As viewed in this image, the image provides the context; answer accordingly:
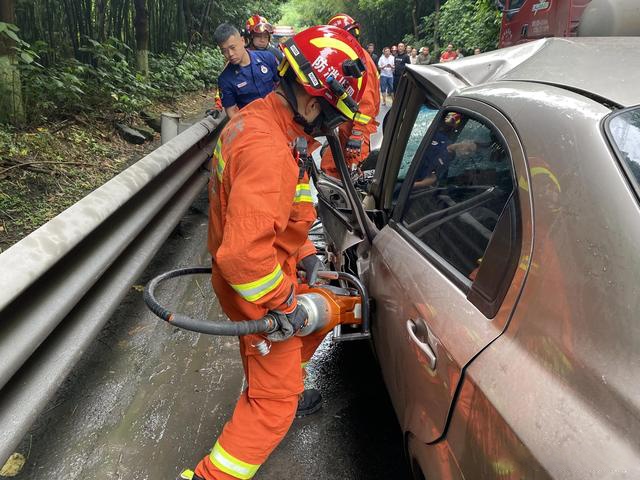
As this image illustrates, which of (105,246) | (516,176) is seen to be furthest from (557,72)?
(105,246)

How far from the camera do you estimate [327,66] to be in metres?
1.91

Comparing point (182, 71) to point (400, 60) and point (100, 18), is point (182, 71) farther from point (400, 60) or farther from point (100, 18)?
point (400, 60)

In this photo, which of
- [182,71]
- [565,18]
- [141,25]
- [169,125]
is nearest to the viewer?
[169,125]

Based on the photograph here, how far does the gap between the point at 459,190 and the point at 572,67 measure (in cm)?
53

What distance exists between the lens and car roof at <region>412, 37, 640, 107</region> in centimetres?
134

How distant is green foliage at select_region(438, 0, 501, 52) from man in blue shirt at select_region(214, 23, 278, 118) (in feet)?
31.6

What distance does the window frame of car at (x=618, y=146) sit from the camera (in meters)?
1.08

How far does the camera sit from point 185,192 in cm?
435

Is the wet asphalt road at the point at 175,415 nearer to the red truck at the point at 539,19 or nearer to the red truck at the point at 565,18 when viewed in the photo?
the red truck at the point at 565,18

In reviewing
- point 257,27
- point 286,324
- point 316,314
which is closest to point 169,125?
point 257,27

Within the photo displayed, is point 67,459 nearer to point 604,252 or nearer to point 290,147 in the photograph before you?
point 290,147

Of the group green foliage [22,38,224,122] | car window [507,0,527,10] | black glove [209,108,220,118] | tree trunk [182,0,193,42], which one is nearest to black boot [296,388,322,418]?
green foliage [22,38,224,122]

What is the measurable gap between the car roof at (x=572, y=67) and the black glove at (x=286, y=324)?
1075mm

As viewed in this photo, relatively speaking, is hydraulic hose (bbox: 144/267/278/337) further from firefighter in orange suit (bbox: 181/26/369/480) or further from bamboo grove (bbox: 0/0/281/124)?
bamboo grove (bbox: 0/0/281/124)
